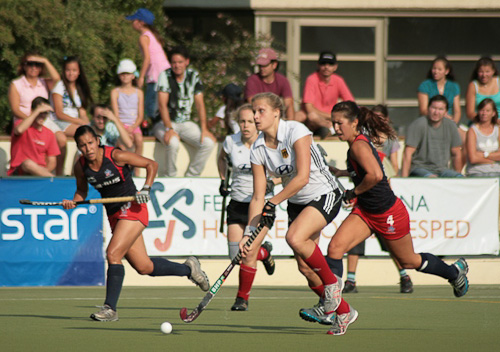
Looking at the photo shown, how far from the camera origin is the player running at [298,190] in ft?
23.0

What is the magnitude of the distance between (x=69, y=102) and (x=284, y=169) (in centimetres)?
593

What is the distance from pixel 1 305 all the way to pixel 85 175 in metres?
1.82

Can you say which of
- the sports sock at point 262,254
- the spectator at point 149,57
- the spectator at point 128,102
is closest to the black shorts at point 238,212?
the sports sock at point 262,254

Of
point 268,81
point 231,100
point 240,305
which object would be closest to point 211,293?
point 240,305

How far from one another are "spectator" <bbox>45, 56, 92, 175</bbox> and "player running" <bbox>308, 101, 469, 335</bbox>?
572 centimetres

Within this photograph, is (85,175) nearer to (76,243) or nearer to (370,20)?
(76,243)

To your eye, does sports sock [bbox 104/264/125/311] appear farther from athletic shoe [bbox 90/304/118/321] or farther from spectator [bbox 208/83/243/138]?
spectator [bbox 208/83/243/138]

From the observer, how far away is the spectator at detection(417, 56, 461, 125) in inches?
524

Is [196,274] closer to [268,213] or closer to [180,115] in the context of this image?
[268,213]

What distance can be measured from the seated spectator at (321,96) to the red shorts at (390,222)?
17.5ft

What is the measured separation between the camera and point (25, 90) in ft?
40.4

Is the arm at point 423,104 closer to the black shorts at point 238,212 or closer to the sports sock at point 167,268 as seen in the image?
the black shorts at point 238,212

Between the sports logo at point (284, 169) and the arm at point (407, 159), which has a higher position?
the sports logo at point (284, 169)

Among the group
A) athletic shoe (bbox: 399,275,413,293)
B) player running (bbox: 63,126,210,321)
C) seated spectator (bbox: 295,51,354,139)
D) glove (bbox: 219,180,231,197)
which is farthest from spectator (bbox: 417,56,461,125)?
player running (bbox: 63,126,210,321)
